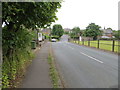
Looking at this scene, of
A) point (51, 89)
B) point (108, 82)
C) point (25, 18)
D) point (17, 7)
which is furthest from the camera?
point (108, 82)

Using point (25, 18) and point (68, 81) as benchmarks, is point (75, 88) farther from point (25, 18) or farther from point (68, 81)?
point (25, 18)

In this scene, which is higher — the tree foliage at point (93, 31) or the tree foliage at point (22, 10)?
the tree foliage at point (93, 31)

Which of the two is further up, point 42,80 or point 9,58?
point 9,58

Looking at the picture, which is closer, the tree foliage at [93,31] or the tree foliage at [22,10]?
the tree foliage at [22,10]

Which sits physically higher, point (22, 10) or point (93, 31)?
point (93, 31)

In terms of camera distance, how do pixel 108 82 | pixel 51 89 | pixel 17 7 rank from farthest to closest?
1. pixel 108 82
2. pixel 51 89
3. pixel 17 7

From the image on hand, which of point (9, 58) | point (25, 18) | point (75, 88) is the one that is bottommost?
point (75, 88)

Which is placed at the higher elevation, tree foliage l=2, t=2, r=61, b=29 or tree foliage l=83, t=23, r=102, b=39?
tree foliage l=83, t=23, r=102, b=39

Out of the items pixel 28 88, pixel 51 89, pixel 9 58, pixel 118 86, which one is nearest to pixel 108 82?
pixel 118 86

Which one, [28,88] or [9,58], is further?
[9,58]

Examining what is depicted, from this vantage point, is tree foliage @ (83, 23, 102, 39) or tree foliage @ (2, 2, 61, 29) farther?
tree foliage @ (83, 23, 102, 39)

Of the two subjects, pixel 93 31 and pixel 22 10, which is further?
pixel 93 31

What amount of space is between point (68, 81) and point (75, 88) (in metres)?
0.73

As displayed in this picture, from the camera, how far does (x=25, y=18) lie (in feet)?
15.1
